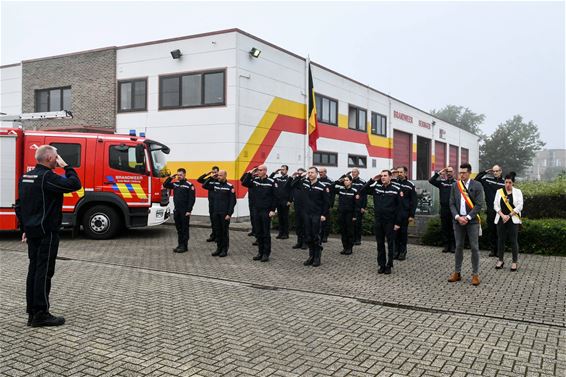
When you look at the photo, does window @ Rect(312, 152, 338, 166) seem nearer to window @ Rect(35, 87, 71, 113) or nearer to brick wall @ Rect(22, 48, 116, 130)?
brick wall @ Rect(22, 48, 116, 130)

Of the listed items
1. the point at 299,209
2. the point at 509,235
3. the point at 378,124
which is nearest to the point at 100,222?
the point at 299,209

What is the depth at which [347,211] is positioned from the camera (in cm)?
1100

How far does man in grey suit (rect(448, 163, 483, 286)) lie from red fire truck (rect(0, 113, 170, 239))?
821cm

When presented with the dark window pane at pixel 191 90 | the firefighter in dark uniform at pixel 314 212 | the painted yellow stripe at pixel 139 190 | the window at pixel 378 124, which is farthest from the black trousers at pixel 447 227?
the window at pixel 378 124

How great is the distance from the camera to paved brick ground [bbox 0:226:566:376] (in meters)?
4.39

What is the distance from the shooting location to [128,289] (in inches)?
286

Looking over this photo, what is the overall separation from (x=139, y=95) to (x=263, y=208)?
11.6m

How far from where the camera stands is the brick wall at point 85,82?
20.2 meters

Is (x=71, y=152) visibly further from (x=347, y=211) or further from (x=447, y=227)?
(x=447, y=227)

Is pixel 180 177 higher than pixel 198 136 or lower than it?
lower

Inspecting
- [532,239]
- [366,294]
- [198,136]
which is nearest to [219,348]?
[366,294]

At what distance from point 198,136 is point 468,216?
39.8 feet

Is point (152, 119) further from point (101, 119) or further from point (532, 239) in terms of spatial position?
point (532, 239)

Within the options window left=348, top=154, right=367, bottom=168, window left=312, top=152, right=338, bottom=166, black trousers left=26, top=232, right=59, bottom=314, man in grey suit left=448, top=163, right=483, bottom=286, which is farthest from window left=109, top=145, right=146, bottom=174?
window left=348, top=154, right=367, bottom=168
